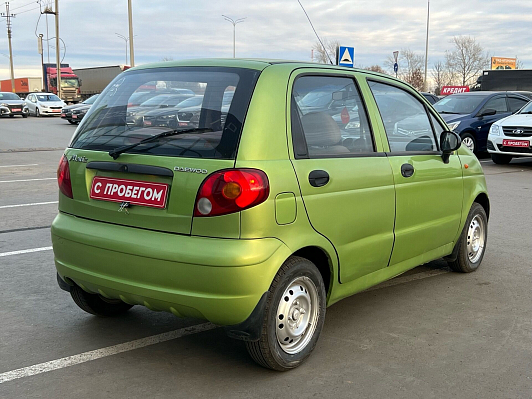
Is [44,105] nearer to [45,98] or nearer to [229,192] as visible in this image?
[45,98]

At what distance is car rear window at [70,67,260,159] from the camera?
3.39 meters

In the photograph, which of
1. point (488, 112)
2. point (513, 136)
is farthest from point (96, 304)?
point (488, 112)

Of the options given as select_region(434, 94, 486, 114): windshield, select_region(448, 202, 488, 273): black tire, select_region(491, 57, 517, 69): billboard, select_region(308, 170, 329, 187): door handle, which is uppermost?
select_region(491, 57, 517, 69): billboard

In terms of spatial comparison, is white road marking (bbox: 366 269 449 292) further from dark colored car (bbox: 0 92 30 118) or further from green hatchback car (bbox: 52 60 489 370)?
Result: dark colored car (bbox: 0 92 30 118)

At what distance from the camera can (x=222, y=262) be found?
315cm

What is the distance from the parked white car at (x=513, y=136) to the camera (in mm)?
13781

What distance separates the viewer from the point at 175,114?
3.68 metres

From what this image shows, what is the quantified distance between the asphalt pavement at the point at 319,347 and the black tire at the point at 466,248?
82mm

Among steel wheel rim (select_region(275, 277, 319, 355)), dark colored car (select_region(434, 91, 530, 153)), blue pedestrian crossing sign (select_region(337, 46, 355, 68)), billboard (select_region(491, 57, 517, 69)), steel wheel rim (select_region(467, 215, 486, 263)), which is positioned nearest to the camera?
steel wheel rim (select_region(275, 277, 319, 355))

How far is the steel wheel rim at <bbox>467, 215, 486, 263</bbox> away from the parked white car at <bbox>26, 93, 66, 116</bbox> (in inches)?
1346

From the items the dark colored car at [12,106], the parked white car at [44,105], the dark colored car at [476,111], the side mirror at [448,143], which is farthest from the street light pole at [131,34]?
the side mirror at [448,143]

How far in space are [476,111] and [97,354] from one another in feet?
46.5

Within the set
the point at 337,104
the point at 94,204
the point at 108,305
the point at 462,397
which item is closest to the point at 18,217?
the point at 108,305

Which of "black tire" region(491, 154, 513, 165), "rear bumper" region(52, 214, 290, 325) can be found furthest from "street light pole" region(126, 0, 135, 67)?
"rear bumper" region(52, 214, 290, 325)
